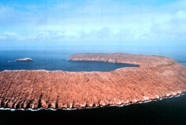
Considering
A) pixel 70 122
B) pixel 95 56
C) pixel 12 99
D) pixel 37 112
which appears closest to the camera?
pixel 70 122

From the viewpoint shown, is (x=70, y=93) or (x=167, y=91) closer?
(x=70, y=93)

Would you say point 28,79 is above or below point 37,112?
above

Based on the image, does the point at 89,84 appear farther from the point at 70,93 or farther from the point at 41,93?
the point at 41,93

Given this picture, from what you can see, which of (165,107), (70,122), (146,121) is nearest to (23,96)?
(70,122)

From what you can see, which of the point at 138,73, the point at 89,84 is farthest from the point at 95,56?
the point at 89,84

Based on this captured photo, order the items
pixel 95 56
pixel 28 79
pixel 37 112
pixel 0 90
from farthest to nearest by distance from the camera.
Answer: pixel 95 56 < pixel 28 79 < pixel 0 90 < pixel 37 112

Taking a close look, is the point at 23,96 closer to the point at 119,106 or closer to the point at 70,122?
the point at 70,122
